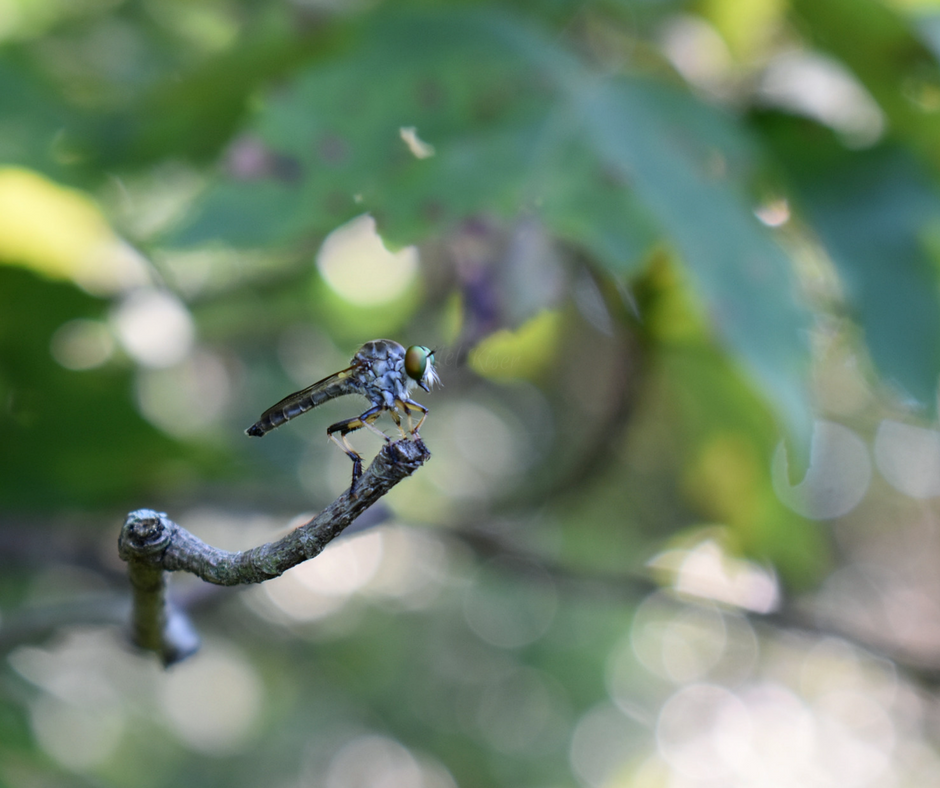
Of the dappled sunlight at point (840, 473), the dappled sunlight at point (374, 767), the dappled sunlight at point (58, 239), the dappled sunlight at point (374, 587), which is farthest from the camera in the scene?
the dappled sunlight at point (374, 767)

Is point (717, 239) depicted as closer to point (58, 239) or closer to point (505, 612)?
point (58, 239)

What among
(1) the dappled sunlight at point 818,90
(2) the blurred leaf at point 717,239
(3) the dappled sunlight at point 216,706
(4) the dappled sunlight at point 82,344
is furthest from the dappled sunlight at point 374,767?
(2) the blurred leaf at point 717,239

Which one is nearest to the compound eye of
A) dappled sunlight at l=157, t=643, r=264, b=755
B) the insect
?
the insect

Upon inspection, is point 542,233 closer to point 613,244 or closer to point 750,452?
point 613,244

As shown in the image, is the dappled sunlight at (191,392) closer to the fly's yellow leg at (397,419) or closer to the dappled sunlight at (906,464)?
the fly's yellow leg at (397,419)

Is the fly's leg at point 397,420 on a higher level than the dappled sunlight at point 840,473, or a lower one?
higher

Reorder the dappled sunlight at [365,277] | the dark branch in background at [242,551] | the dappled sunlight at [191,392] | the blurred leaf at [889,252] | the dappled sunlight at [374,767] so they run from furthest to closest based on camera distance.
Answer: the dappled sunlight at [374,767]
the dappled sunlight at [191,392]
the dappled sunlight at [365,277]
the blurred leaf at [889,252]
the dark branch in background at [242,551]

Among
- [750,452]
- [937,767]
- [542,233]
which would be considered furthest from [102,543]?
[937,767]
